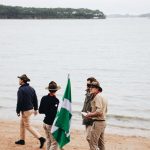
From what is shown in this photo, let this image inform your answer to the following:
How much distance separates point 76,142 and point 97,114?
13.8 ft

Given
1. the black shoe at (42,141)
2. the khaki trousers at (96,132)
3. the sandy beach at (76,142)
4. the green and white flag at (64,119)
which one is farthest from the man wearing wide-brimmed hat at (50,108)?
the sandy beach at (76,142)

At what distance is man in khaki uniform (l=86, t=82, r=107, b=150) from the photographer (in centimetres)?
991

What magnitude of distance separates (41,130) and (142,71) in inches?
1210

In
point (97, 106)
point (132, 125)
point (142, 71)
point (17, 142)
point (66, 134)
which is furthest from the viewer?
point (142, 71)

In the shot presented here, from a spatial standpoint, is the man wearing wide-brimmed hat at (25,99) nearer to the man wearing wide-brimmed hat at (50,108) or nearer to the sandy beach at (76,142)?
the sandy beach at (76,142)

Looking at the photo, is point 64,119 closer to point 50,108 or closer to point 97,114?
point 50,108

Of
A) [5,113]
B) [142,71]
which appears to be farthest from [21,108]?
[142,71]

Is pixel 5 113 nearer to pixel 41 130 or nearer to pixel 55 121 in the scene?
pixel 41 130

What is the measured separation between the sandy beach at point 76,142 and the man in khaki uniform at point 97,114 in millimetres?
2429

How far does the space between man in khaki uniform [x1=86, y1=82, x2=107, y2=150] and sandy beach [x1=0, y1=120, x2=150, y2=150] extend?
7.97ft

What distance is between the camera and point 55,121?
1047 cm

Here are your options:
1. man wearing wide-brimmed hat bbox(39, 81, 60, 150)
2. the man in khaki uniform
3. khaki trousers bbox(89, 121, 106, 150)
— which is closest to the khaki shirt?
the man in khaki uniform

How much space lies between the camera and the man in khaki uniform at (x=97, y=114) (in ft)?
32.5

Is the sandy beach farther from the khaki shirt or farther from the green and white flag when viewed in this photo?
the khaki shirt
